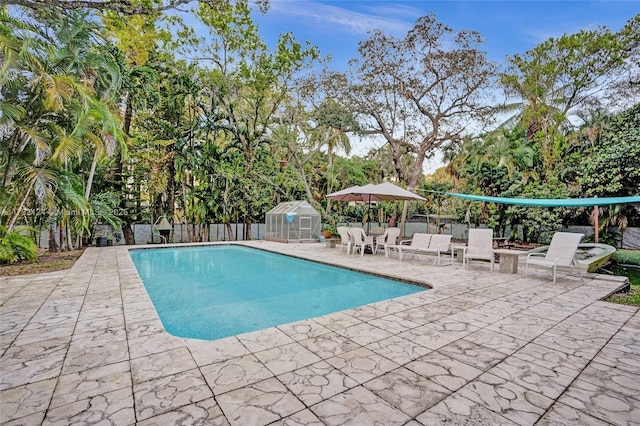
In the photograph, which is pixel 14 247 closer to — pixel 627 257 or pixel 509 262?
pixel 509 262

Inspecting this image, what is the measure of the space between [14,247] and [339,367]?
9357 millimetres

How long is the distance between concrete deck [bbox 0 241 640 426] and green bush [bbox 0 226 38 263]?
4099 millimetres

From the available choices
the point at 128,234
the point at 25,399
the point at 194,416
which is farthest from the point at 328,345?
the point at 128,234

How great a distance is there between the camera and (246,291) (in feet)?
22.2

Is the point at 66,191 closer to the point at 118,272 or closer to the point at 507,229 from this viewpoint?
the point at 118,272

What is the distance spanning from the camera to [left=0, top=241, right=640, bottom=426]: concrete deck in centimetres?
215

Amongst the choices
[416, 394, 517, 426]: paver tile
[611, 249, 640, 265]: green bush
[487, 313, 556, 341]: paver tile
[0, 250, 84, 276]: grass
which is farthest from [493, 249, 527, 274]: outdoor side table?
[0, 250, 84, 276]: grass

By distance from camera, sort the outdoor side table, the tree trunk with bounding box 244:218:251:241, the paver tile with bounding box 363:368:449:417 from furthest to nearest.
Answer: the tree trunk with bounding box 244:218:251:241 < the outdoor side table < the paver tile with bounding box 363:368:449:417

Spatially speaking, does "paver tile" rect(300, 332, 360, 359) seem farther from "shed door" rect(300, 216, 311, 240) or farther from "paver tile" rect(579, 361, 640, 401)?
"shed door" rect(300, 216, 311, 240)

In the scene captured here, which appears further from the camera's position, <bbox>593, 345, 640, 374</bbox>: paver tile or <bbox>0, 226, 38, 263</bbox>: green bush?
<bbox>0, 226, 38, 263</bbox>: green bush

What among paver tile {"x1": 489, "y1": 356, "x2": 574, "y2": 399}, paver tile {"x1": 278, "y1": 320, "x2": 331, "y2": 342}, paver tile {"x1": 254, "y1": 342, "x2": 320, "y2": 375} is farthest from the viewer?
paver tile {"x1": 278, "y1": 320, "x2": 331, "y2": 342}

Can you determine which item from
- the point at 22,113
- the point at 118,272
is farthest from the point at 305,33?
the point at 118,272

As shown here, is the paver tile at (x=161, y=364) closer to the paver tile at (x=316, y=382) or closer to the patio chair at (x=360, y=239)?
the paver tile at (x=316, y=382)

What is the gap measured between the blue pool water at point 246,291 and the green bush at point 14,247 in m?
2.50
